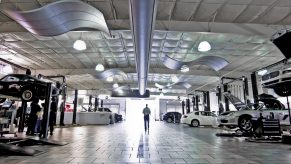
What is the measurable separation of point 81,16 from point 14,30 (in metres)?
3.81

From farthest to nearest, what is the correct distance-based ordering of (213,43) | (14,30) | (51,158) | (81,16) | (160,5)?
(213,43) < (14,30) < (160,5) < (81,16) < (51,158)

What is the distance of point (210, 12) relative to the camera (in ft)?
25.4

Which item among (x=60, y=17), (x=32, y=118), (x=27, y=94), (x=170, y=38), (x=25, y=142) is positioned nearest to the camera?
(x=25, y=142)

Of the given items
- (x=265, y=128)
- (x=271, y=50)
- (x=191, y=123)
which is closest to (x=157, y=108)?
(x=191, y=123)

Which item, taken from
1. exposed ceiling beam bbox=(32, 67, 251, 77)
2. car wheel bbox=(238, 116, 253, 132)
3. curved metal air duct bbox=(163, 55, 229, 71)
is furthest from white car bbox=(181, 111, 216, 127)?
car wheel bbox=(238, 116, 253, 132)

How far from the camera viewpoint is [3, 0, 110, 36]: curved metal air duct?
20.2ft

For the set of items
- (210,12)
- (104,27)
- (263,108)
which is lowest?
(263,108)

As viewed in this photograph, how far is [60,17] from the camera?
21.8 ft

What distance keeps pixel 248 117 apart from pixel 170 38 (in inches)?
193

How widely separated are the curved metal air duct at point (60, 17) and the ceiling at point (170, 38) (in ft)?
1.88

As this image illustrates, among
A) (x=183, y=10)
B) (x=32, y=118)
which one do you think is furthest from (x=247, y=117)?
(x=32, y=118)

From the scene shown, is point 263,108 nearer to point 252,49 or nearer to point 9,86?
point 252,49

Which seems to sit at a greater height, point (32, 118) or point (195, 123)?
point (32, 118)

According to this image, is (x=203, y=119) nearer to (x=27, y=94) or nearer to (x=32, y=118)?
(x=32, y=118)
